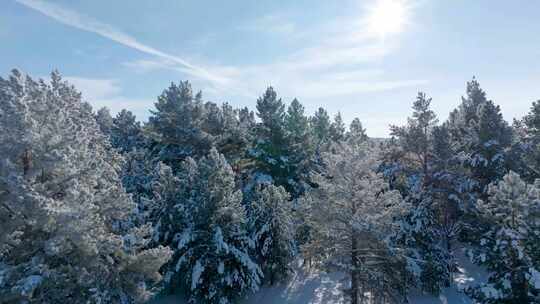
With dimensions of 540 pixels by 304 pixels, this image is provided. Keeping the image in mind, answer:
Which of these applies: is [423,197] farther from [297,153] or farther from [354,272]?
[297,153]

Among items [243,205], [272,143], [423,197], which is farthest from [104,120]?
[423,197]

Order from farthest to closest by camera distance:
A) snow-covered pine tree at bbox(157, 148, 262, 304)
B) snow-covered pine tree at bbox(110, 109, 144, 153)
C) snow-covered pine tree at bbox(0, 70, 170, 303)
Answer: snow-covered pine tree at bbox(110, 109, 144, 153), snow-covered pine tree at bbox(157, 148, 262, 304), snow-covered pine tree at bbox(0, 70, 170, 303)

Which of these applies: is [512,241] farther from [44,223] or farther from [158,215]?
[158,215]

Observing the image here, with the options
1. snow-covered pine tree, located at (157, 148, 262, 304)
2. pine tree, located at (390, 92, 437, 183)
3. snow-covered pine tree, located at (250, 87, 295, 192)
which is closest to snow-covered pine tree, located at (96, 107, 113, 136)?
snow-covered pine tree, located at (250, 87, 295, 192)

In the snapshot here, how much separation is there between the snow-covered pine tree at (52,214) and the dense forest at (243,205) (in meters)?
0.05

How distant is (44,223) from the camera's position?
11578 mm

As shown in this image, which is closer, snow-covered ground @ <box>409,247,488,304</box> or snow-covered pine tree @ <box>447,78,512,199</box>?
snow-covered ground @ <box>409,247,488,304</box>

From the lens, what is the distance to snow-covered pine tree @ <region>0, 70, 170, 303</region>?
37.7 ft

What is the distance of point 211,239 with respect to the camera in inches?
786

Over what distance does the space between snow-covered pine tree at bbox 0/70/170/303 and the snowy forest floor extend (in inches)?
357

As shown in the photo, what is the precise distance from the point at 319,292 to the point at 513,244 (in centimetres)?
1218

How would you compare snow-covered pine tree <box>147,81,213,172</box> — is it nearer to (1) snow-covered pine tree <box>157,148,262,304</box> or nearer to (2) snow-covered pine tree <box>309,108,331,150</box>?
(1) snow-covered pine tree <box>157,148,262,304</box>

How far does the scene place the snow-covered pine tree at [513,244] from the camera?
12883 mm

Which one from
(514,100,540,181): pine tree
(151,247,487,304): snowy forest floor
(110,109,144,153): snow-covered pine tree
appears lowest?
(151,247,487,304): snowy forest floor
